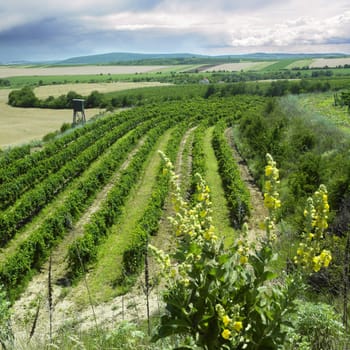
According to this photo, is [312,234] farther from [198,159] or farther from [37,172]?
[198,159]

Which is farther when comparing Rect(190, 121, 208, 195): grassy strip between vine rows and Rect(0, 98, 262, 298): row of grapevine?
Rect(190, 121, 208, 195): grassy strip between vine rows

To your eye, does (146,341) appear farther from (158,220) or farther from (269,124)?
(269,124)

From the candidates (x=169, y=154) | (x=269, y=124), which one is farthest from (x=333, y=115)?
(x=169, y=154)

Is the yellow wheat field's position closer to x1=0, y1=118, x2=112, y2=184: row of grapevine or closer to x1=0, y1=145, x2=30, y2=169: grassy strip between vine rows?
x1=0, y1=118, x2=112, y2=184: row of grapevine

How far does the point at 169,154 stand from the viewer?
2838 centimetres

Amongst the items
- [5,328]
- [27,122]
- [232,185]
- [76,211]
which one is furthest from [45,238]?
[27,122]

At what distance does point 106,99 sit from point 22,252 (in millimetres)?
65688

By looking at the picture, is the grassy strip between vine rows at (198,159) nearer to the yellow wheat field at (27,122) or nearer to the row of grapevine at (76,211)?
the row of grapevine at (76,211)

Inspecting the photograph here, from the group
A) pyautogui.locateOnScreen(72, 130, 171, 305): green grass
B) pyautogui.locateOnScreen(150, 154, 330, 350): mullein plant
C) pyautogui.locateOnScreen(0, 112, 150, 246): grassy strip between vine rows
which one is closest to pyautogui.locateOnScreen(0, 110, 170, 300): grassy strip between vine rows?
pyautogui.locateOnScreen(0, 112, 150, 246): grassy strip between vine rows

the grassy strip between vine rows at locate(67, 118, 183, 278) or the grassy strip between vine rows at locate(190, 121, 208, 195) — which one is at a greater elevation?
the grassy strip between vine rows at locate(190, 121, 208, 195)

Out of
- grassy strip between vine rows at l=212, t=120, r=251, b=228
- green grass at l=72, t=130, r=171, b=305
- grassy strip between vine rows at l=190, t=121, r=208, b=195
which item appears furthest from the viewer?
grassy strip between vine rows at l=190, t=121, r=208, b=195

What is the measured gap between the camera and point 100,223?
16.2 m

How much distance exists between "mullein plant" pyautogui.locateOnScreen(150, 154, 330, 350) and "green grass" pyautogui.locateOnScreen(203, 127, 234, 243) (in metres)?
7.94

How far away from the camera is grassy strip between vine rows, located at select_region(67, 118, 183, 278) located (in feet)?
44.8
